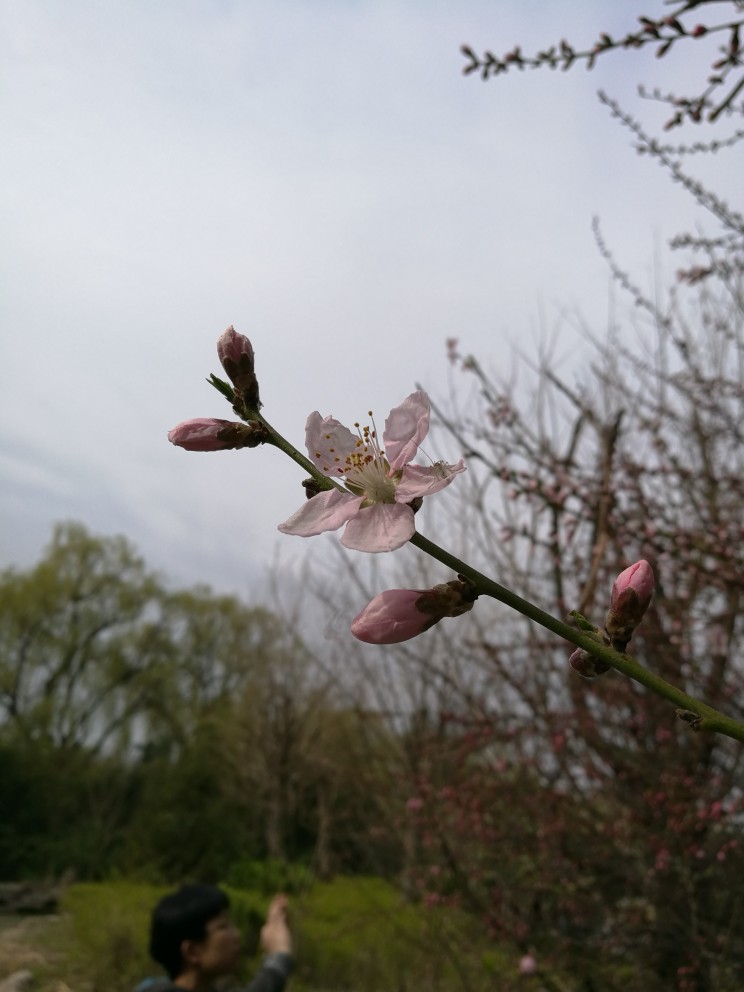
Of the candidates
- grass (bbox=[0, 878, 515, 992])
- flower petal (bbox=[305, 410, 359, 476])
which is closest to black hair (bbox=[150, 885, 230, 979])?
grass (bbox=[0, 878, 515, 992])

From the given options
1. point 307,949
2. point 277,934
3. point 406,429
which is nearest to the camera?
point 406,429

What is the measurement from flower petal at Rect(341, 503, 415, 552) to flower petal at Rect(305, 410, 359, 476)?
0.19 m

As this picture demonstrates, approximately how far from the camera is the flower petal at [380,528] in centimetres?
62

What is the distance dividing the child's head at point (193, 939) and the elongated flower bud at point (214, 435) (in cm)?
274

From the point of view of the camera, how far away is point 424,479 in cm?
71

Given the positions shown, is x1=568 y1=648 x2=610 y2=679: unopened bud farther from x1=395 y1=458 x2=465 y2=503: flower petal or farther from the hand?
the hand

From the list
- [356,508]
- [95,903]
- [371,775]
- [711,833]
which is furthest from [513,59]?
[95,903]

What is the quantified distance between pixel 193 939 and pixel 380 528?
9.13 ft

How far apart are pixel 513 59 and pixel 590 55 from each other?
195 mm

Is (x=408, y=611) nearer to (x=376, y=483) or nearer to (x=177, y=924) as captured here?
(x=376, y=483)

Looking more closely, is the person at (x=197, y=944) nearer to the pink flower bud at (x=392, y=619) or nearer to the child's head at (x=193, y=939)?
the child's head at (x=193, y=939)

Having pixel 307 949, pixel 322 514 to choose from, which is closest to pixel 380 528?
pixel 322 514

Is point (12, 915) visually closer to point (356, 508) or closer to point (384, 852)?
point (384, 852)

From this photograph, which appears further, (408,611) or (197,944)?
(197,944)
